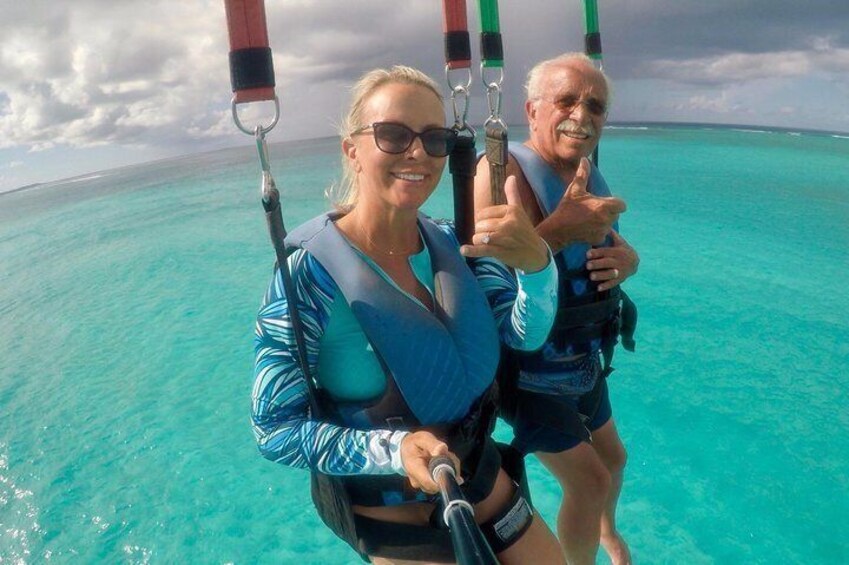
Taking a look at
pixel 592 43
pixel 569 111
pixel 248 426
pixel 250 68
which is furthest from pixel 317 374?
pixel 248 426

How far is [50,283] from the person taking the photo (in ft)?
36.9

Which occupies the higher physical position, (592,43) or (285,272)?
(592,43)

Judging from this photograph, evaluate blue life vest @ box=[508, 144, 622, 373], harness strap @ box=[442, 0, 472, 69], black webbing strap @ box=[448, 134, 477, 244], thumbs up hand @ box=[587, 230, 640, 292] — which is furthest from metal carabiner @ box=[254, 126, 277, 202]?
thumbs up hand @ box=[587, 230, 640, 292]

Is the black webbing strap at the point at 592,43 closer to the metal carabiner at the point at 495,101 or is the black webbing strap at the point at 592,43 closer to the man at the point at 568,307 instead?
the man at the point at 568,307

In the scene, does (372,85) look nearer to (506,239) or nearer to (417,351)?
(506,239)

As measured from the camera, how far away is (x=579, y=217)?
186 cm

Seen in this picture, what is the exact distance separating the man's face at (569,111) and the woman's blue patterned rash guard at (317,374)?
2.63 ft

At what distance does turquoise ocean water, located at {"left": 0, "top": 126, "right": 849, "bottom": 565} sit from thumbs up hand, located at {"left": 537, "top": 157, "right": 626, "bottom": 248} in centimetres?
220

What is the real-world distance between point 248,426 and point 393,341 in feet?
12.2

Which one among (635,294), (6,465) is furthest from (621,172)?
(6,465)

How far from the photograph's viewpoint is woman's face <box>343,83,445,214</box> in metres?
1.45

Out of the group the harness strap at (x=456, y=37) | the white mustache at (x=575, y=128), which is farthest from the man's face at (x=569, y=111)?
the harness strap at (x=456, y=37)

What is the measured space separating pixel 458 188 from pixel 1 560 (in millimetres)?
3812

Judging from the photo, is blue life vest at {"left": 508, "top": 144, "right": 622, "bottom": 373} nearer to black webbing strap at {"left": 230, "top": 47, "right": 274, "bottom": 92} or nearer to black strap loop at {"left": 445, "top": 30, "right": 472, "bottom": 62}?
black strap loop at {"left": 445, "top": 30, "right": 472, "bottom": 62}
